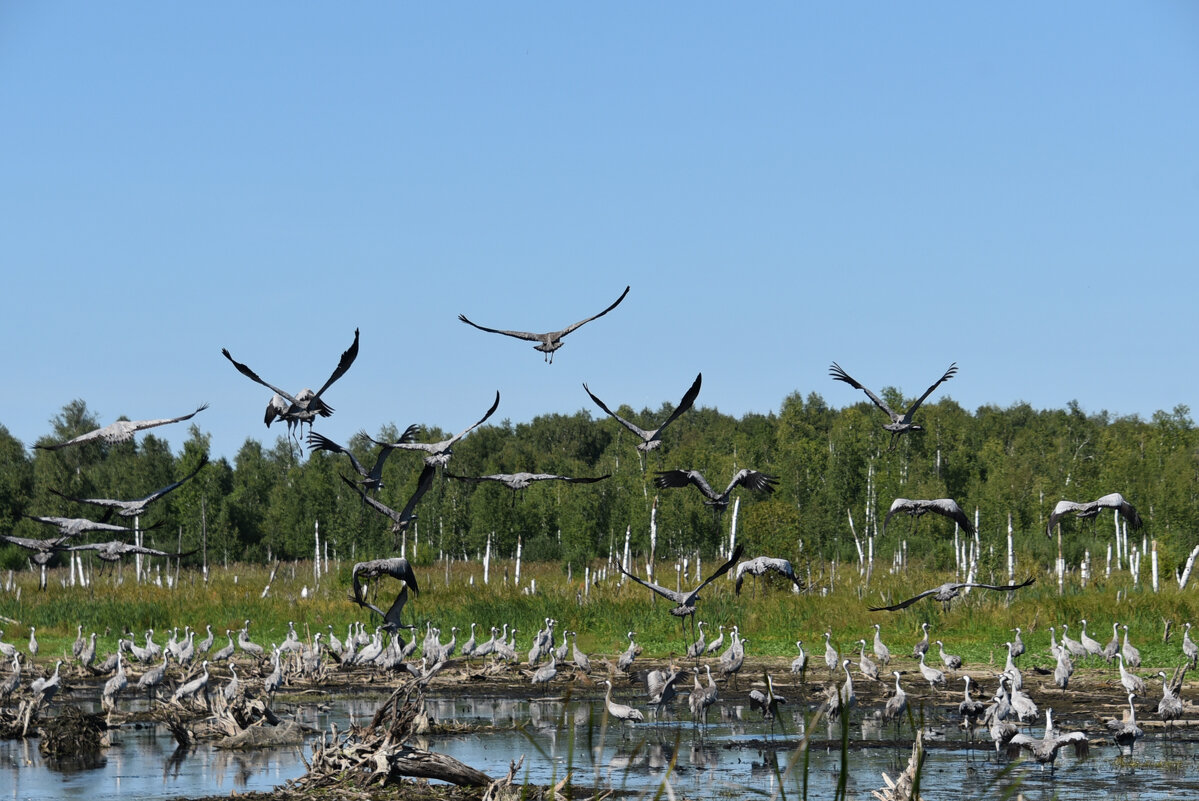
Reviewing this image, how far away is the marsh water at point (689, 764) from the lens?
1258cm

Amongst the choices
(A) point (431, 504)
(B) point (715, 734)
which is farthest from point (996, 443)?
(B) point (715, 734)

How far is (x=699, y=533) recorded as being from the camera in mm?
62938

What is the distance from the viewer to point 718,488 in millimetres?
69625

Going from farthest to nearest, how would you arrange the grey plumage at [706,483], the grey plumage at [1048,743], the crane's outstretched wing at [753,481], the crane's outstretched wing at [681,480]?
the crane's outstretched wing at [753,481]
the crane's outstretched wing at [681,480]
the grey plumage at [706,483]
the grey plumage at [1048,743]

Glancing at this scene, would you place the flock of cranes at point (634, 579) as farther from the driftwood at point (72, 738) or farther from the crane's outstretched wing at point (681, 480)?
the driftwood at point (72, 738)

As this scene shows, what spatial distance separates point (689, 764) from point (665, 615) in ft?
52.1

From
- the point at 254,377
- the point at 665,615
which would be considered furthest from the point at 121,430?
the point at 665,615

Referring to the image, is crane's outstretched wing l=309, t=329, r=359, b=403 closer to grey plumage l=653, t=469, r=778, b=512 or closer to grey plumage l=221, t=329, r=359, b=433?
grey plumage l=221, t=329, r=359, b=433

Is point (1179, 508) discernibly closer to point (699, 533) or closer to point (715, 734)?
point (699, 533)

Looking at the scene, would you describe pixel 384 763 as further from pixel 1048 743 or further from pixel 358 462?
pixel 1048 743

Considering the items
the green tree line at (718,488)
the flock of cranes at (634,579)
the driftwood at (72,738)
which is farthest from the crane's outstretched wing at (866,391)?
the green tree line at (718,488)

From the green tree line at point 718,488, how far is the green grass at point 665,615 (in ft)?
53.5

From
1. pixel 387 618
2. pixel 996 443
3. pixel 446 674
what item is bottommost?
pixel 446 674

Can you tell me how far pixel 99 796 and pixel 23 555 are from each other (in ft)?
220
